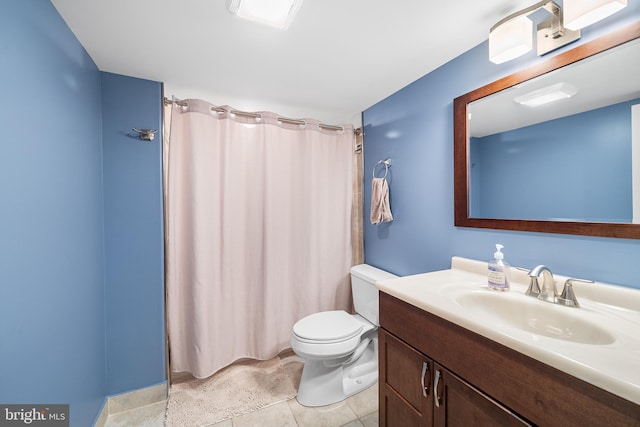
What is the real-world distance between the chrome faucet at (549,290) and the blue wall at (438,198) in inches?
5.0

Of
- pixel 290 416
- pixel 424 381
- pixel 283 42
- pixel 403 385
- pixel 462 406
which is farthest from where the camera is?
pixel 290 416

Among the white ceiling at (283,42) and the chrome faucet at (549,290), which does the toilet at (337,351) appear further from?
the white ceiling at (283,42)

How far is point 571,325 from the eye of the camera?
87 centimetres

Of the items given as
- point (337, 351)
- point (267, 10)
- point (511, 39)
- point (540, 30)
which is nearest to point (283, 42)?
point (267, 10)

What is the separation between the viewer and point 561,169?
3.41 feet

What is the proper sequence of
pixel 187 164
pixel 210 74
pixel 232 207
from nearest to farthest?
pixel 210 74 < pixel 187 164 < pixel 232 207

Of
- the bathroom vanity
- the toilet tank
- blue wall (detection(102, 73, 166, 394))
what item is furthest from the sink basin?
blue wall (detection(102, 73, 166, 394))

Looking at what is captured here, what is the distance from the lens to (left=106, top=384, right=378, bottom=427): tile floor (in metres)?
1.46

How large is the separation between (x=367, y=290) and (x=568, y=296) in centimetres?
117

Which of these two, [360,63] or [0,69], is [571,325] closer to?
[360,63]

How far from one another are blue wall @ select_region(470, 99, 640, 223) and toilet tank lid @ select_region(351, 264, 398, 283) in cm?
80

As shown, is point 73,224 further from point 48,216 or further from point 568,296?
point 568,296

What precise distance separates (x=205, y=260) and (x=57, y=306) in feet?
2.59

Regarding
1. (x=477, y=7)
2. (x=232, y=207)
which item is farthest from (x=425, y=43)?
(x=232, y=207)
